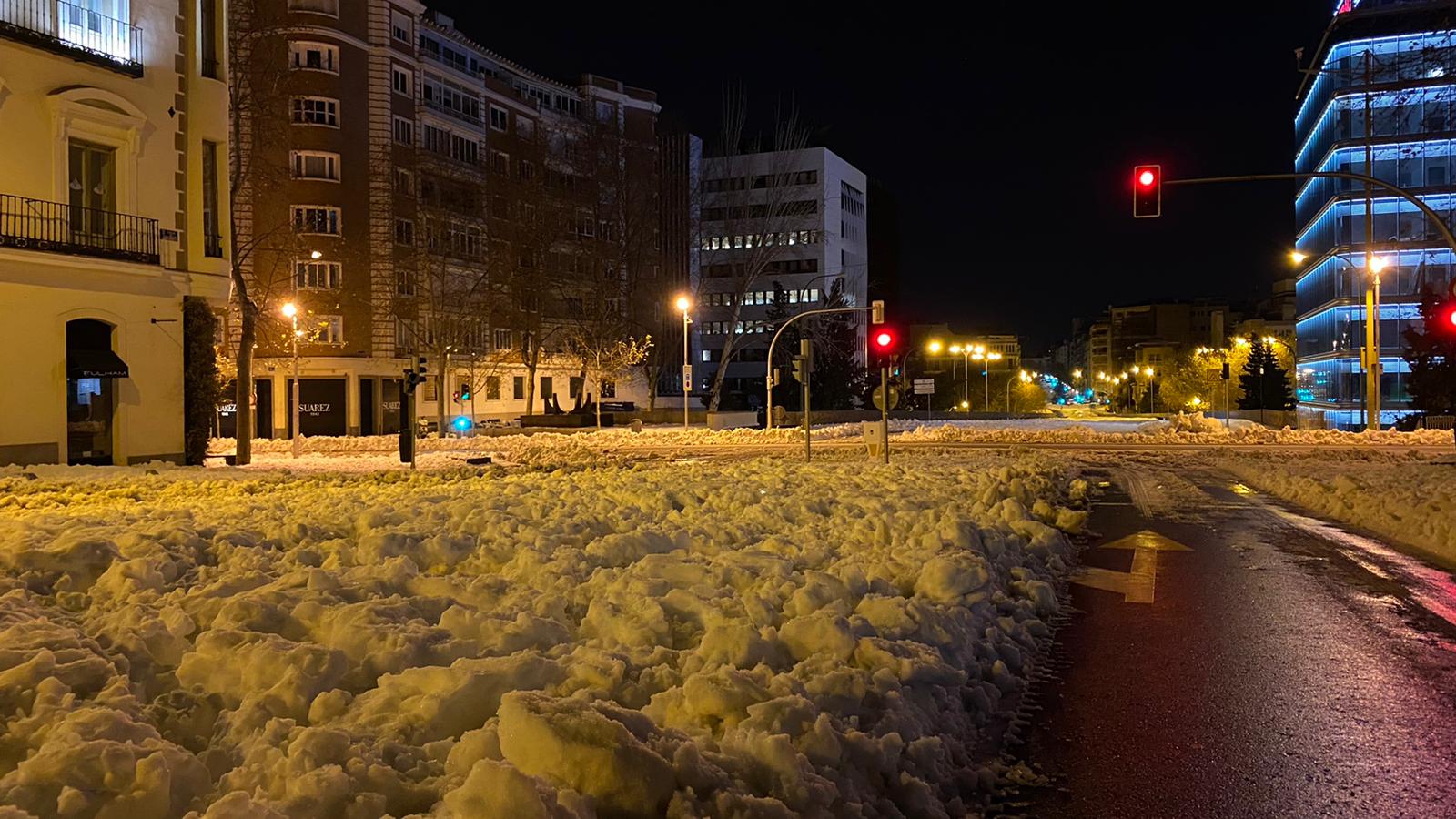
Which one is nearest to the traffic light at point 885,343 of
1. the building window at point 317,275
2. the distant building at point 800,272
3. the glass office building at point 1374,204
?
the building window at point 317,275

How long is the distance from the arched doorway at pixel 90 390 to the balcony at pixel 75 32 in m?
5.63

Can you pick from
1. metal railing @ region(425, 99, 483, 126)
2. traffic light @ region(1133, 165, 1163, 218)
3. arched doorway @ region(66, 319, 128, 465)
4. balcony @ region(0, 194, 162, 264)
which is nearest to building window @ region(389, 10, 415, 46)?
metal railing @ region(425, 99, 483, 126)

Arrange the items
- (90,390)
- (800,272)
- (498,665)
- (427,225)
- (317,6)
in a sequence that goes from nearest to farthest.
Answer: (498,665)
(90,390)
(317,6)
(427,225)
(800,272)

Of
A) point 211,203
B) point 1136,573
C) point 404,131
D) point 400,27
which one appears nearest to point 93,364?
point 211,203

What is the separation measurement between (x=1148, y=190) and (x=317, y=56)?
4656 cm

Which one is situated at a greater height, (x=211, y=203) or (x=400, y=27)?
(x=400, y=27)

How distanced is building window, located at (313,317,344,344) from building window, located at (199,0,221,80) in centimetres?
3103

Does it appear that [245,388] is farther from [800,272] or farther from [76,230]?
[800,272]

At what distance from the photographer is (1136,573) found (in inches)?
446

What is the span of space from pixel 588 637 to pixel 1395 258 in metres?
80.5

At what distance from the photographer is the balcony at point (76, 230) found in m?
22.0

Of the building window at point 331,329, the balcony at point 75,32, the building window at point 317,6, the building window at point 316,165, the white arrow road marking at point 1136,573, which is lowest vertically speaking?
the white arrow road marking at point 1136,573

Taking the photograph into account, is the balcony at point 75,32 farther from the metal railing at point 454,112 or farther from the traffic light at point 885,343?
the metal railing at point 454,112

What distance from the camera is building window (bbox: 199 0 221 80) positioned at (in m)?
27.2
